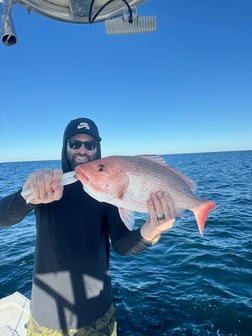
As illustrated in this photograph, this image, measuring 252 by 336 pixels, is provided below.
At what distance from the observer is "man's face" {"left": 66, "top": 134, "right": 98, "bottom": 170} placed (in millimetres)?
3016

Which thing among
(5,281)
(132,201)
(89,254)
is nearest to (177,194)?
(132,201)

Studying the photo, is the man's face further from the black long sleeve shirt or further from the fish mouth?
the fish mouth

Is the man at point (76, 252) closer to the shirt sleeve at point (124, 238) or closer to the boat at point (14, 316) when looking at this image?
the shirt sleeve at point (124, 238)

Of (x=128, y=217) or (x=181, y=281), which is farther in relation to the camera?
(x=181, y=281)

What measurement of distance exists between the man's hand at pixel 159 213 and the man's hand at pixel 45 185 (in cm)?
75

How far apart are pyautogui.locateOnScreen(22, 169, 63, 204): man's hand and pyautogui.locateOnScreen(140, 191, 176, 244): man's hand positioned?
29.3 inches

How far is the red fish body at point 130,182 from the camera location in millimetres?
2061

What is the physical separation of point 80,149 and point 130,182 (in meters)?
1.15

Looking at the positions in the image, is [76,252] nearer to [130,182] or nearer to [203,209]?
[130,182]

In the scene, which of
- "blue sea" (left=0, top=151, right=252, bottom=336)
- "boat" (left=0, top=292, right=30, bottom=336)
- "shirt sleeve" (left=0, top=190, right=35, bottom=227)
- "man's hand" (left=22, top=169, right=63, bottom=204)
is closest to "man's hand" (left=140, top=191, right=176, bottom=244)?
"man's hand" (left=22, top=169, right=63, bottom=204)

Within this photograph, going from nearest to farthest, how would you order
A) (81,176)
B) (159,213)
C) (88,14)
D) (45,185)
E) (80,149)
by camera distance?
(45,185)
(81,176)
(159,213)
(88,14)
(80,149)

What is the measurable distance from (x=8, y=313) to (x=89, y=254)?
8.44 feet

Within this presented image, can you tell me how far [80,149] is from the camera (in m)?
3.03

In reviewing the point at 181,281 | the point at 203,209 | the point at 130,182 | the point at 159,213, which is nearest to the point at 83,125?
the point at 130,182
